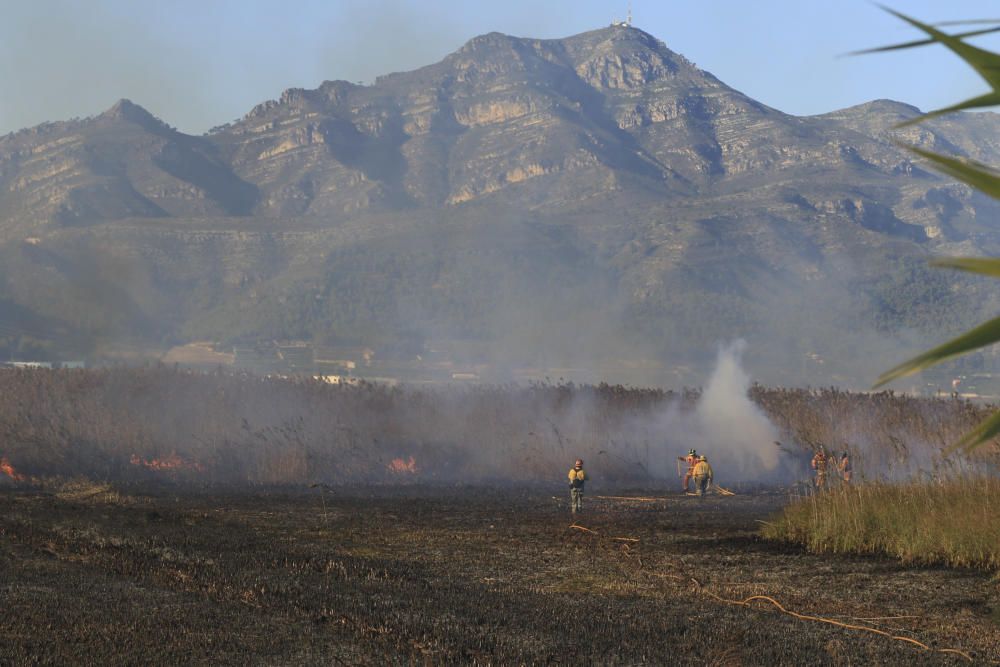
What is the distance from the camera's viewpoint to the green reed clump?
18719 mm

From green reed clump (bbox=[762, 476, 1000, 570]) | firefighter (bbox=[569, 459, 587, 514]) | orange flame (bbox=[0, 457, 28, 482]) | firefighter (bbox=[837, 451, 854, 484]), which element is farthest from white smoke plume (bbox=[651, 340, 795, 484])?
green reed clump (bbox=[762, 476, 1000, 570])

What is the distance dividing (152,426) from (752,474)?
21.9 metres

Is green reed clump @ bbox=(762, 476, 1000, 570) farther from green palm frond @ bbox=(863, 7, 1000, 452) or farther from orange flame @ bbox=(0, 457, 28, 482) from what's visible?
orange flame @ bbox=(0, 457, 28, 482)

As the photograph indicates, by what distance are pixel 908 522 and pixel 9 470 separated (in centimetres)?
2862

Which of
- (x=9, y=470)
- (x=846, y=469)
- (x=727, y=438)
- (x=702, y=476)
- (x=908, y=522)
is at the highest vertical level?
(x=727, y=438)

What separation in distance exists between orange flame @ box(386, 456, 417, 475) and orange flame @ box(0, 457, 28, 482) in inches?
492

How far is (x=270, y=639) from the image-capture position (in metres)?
12.7

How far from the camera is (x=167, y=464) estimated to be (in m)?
43.5

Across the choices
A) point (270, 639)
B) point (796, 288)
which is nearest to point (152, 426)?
point (270, 639)

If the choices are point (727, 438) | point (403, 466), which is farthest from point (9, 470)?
point (727, 438)

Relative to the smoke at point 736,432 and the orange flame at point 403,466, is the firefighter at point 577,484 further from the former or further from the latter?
the smoke at point 736,432

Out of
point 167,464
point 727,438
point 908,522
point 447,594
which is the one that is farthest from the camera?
point 727,438

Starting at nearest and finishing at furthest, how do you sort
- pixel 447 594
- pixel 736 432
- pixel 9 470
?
pixel 447 594 < pixel 9 470 < pixel 736 432

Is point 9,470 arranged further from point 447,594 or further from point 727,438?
point 447,594
